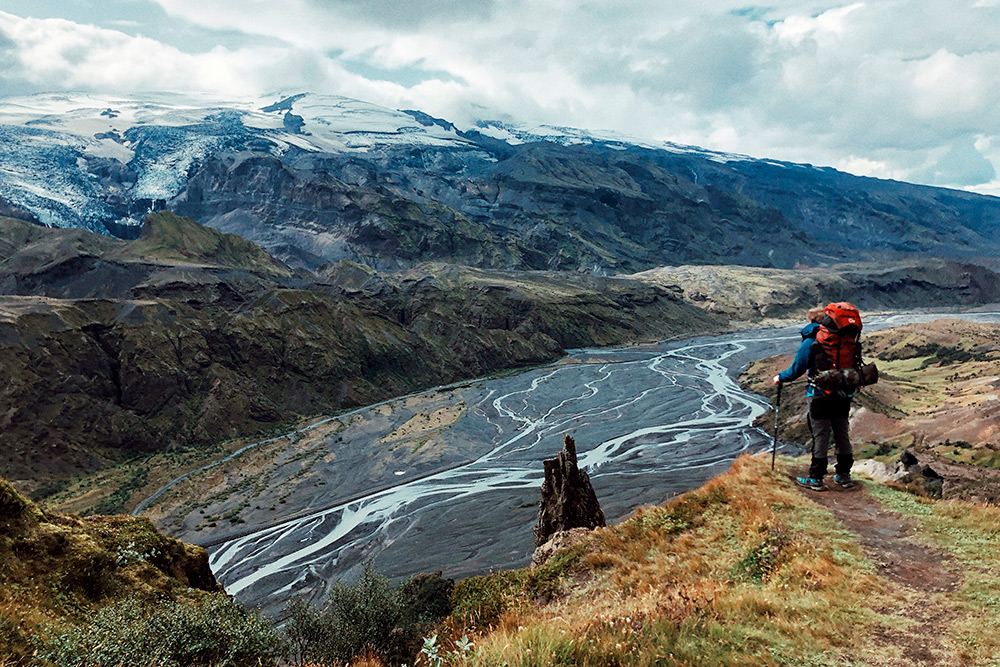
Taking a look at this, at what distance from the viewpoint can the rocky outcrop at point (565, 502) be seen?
67.7 ft

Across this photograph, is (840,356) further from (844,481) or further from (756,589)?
(756,589)

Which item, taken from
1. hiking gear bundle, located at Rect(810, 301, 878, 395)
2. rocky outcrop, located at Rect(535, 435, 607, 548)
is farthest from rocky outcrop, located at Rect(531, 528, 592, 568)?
rocky outcrop, located at Rect(535, 435, 607, 548)

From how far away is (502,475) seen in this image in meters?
57.2

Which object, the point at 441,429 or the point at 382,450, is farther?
the point at 441,429

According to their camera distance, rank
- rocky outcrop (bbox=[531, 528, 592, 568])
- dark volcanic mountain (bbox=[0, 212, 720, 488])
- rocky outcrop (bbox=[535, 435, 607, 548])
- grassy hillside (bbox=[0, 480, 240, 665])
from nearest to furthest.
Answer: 1. grassy hillside (bbox=[0, 480, 240, 665])
2. rocky outcrop (bbox=[531, 528, 592, 568])
3. rocky outcrop (bbox=[535, 435, 607, 548])
4. dark volcanic mountain (bbox=[0, 212, 720, 488])

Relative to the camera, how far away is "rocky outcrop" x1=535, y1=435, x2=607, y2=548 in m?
20.6

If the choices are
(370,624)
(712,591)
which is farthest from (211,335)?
(712,591)

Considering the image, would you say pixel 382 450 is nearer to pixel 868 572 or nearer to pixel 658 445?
pixel 658 445

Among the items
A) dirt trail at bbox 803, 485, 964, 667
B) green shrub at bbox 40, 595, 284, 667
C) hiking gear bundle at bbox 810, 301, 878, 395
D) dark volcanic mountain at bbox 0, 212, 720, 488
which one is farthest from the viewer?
dark volcanic mountain at bbox 0, 212, 720, 488

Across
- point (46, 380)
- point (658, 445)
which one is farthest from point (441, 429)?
point (46, 380)

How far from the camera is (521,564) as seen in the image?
3225cm

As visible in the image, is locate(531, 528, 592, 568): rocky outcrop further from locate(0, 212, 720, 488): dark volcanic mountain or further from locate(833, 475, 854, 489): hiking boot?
locate(0, 212, 720, 488): dark volcanic mountain

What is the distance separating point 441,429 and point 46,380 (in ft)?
160

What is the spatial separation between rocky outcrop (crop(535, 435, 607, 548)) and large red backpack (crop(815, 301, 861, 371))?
12.5m
